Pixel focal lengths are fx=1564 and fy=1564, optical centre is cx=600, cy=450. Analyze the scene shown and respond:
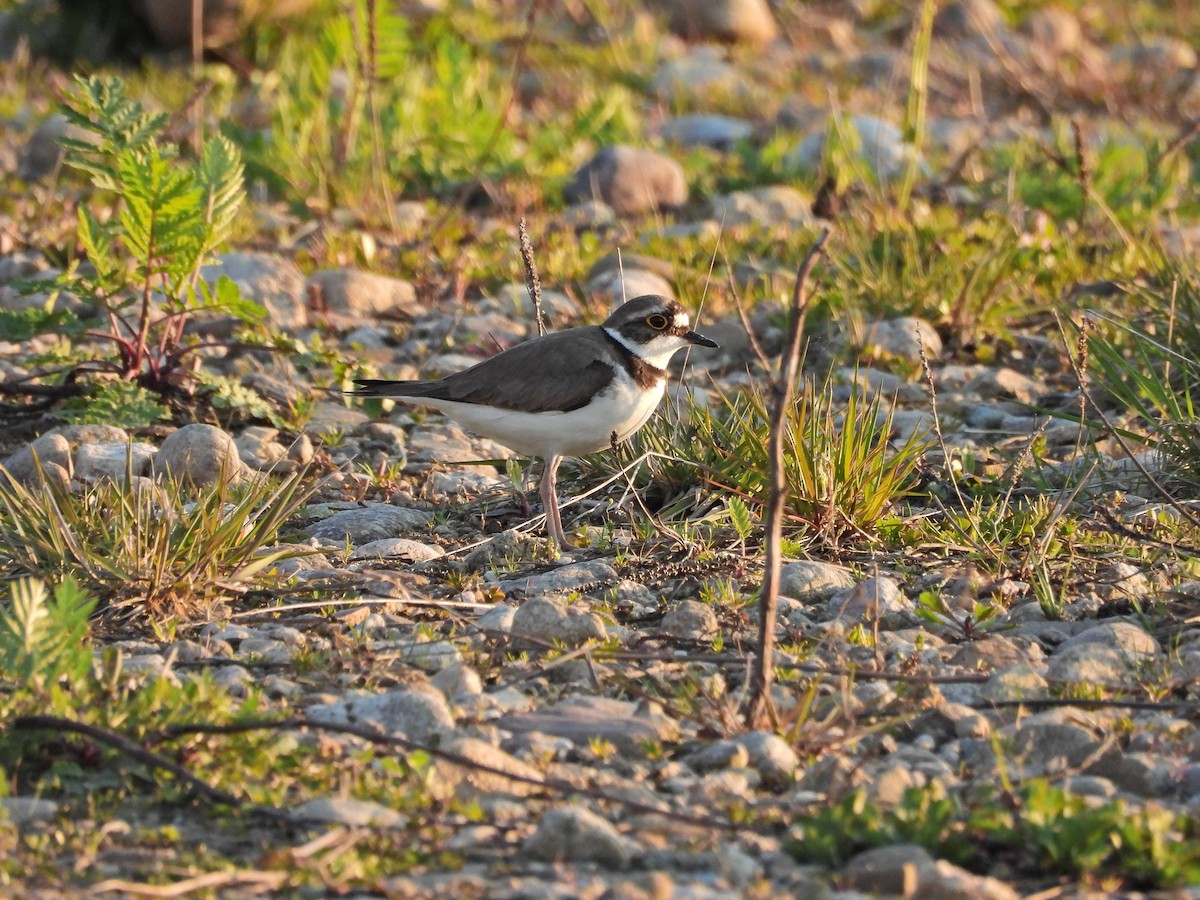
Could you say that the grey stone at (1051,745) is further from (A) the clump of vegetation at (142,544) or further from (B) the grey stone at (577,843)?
(A) the clump of vegetation at (142,544)

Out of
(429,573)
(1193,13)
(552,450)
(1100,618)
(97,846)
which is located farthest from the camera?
(1193,13)

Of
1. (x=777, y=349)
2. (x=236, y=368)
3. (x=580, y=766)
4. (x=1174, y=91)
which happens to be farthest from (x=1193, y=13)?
(x=580, y=766)

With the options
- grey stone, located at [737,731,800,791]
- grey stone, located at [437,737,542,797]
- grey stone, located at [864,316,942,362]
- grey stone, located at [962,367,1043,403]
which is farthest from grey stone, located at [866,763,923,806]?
grey stone, located at [864,316,942,362]

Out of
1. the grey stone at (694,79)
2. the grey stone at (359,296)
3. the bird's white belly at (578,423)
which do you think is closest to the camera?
the bird's white belly at (578,423)

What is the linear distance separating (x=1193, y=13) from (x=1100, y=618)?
11.6 m

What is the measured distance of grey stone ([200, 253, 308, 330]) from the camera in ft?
23.6

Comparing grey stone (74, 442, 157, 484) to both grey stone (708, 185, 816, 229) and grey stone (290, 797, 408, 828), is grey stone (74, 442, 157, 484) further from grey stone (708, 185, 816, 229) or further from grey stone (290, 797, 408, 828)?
grey stone (708, 185, 816, 229)

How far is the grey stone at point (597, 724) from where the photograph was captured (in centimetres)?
355

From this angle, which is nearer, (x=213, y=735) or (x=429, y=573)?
(x=213, y=735)

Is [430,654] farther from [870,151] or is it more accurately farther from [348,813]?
[870,151]

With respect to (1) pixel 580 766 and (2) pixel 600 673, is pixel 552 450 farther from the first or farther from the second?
(1) pixel 580 766

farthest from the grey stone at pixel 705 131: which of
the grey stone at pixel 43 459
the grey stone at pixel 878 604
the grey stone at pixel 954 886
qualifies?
the grey stone at pixel 954 886

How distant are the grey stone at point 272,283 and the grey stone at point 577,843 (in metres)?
4.47

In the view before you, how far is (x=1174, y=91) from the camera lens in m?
11.9
